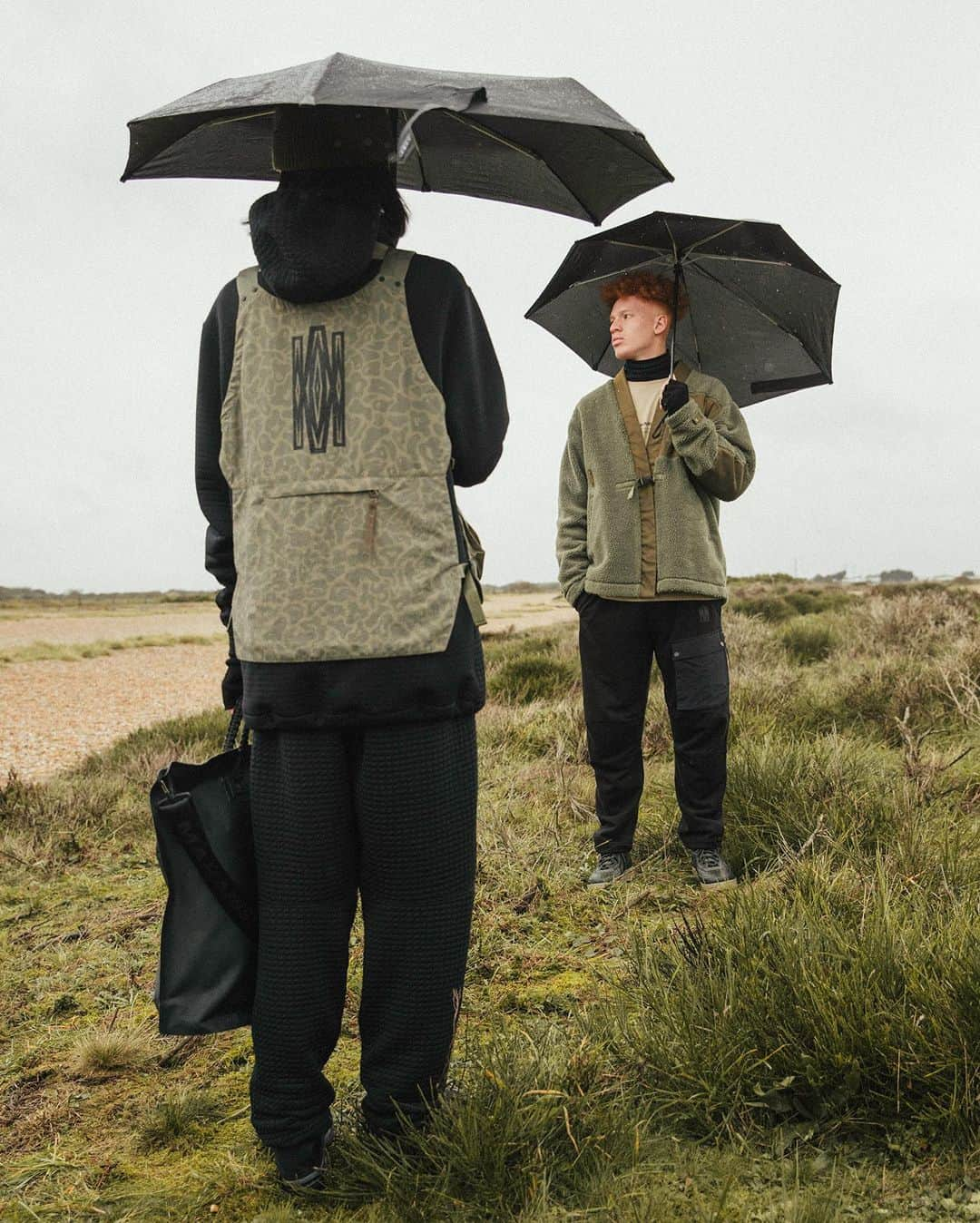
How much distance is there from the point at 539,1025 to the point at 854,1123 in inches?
34.5

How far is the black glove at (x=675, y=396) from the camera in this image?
345 cm

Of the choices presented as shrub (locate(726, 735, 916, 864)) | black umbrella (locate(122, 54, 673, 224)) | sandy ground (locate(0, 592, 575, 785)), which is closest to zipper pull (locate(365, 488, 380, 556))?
black umbrella (locate(122, 54, 673, 224))

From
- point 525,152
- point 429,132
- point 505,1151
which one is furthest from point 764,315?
point 505,1151

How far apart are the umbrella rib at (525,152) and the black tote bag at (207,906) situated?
5.12 feet

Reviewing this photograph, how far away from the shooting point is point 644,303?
3.68m

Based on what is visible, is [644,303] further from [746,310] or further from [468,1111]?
[468,1111]

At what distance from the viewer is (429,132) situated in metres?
2.32

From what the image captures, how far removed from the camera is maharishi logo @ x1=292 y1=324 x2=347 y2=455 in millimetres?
1903

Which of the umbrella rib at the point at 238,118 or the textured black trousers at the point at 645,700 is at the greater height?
A: the umbrella rib at the point at 238,118

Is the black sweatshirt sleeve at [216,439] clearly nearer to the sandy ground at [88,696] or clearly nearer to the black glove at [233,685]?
the black glove at [233,685]

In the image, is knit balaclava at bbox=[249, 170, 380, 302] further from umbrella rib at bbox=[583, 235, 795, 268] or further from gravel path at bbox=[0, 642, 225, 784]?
gravel path at bbox=[0, 642, 225, 784]

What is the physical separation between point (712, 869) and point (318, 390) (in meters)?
2.47

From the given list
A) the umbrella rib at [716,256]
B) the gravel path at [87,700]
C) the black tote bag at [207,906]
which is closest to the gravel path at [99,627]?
the gravel path at [87,700]

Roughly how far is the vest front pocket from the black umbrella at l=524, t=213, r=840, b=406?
2202 mm
